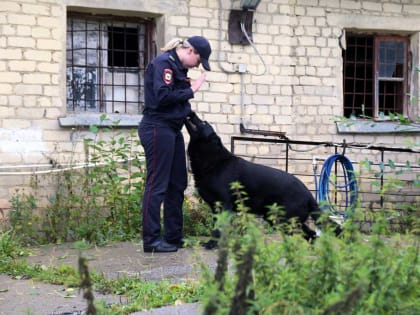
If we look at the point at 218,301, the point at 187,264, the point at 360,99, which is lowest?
the point at 187,264

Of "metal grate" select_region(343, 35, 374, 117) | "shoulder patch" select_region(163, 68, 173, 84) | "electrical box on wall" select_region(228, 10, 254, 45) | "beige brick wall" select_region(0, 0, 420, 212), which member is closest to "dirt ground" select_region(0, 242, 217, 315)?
"shoulder patch" select_region(163, 68, 173, 84)

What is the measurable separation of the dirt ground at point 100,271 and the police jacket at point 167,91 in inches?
42.7

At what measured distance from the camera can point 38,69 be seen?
754cm

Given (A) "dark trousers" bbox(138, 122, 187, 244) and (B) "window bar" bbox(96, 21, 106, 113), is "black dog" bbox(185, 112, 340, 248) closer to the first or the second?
(A) "dark trousers" bbox(138, 122, 187, 244)

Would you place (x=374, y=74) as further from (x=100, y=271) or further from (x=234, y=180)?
(x=100, y=271)

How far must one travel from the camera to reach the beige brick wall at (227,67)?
7451 millimetres

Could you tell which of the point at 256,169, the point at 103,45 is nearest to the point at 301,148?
the point at 103,45

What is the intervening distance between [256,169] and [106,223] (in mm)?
2028

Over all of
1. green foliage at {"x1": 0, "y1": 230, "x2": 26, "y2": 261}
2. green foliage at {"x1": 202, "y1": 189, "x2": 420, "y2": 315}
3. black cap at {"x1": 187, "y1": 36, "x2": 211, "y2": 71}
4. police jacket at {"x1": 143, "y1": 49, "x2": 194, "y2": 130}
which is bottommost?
green foliage at {"x1": 0, "y1": 230, "x2": 26, "y2": 261}

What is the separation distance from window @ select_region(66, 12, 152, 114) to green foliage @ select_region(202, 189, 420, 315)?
576 cm

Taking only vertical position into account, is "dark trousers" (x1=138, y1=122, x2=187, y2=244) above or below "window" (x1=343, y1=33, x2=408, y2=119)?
below

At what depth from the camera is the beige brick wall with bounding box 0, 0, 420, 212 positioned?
745cm

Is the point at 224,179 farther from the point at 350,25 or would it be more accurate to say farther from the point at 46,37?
the point at 350,25

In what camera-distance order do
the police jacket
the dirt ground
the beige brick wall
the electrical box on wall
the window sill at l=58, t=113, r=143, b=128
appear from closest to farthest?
1. the dirt ground
2. the police jacket
3. the beige brick wall
4. the window sill at l=58, t=113, r=143, b=128
5. the electrical box on wall
